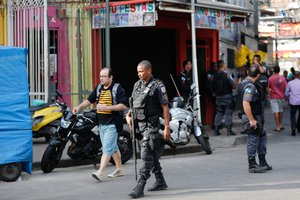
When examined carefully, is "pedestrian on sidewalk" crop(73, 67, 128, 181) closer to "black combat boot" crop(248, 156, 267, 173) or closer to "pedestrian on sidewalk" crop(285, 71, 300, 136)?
"black combat boot" crop(248, 156, 267, 173)

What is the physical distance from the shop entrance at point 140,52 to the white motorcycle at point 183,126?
11.7ft

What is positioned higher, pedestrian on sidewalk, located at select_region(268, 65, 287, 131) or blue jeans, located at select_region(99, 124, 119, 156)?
pedestrian on sidewalk, located at select_region(268, 65, 287, 131)

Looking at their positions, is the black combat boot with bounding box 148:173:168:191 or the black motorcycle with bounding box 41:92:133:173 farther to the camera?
the black motorcycle with bounding box 41:92:133:173

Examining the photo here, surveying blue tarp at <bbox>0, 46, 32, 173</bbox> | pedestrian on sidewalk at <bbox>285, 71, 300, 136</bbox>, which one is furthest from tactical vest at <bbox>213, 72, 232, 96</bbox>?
blue tarp at <bbox>0, 46, 32, 173</bbox>

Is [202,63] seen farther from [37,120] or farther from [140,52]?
[37,120]

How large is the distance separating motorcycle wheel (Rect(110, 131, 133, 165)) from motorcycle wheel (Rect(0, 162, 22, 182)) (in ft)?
7.03

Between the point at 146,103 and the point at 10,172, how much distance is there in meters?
2.50

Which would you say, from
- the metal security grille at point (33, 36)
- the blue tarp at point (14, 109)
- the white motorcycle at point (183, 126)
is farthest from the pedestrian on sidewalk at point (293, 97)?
the blue tarp at point (14, 109)

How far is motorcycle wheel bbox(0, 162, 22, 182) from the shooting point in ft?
28.1

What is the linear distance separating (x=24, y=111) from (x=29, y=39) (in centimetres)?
595

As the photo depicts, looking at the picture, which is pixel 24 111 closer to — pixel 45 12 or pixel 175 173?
pixel 175 173

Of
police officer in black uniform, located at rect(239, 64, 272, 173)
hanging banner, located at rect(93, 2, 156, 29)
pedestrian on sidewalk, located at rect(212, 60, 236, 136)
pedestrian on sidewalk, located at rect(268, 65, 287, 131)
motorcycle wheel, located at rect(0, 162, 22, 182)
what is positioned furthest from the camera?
pedestrian on sidewalk, located at rect(268, 65, 287, 131)

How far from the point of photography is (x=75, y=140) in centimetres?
991

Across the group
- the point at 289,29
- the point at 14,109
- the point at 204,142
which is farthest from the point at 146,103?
the point at 289,29
